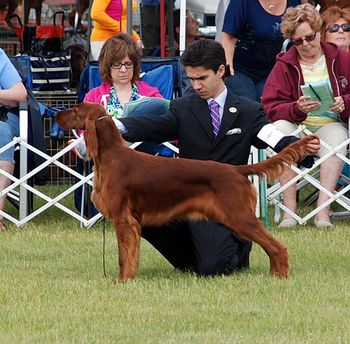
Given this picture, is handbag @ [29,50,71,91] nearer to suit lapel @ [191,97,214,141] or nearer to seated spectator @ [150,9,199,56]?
seated spectator @ [150,9,199,56]

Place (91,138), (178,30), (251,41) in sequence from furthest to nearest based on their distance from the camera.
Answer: (178,30), (251,41), (91,138)

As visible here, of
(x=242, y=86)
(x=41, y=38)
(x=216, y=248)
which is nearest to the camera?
(x=216, y=248)

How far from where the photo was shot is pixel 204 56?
6227 mm

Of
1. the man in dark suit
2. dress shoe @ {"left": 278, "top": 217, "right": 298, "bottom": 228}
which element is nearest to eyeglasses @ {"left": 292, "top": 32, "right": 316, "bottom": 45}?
dress shoe @ {"left": 278, "top": 217, "right": 298, "bottom": 228}

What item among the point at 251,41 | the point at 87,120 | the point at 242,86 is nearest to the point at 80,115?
the point at 87,120

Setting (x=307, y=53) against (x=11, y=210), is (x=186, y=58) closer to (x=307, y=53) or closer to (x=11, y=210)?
(x=307, y=53)

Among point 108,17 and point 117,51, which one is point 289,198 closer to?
point 117,51

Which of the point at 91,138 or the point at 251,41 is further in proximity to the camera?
the point at 251,41

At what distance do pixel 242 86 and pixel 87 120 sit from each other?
307 cm

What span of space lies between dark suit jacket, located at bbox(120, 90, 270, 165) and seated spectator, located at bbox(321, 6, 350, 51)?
102 inches

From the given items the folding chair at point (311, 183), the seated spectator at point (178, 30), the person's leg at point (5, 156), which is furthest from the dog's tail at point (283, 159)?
the seated spectator at point (178, 30)

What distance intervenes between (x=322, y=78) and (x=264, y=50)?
2.81 ft

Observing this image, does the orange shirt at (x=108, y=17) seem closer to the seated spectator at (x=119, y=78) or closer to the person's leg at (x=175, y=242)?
the seated spectator at (x=119, y=78)

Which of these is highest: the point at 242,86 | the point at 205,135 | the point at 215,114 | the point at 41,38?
the point at 215,114
